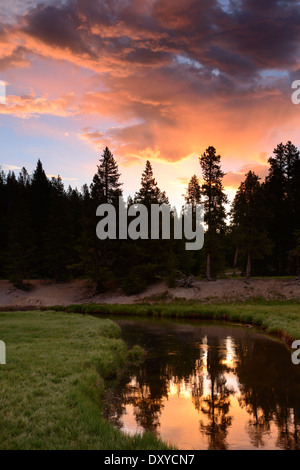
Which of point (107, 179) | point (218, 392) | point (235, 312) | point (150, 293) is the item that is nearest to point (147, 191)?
point (107, 179)

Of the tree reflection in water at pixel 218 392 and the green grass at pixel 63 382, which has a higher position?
the green grass at pixel 63 382

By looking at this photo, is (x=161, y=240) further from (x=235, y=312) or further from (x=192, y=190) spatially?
(x=192, y=190)

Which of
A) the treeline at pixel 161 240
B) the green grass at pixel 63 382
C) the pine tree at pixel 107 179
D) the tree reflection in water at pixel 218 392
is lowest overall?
the tree reflection in water at pixel 218 392

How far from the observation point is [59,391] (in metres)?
11.7

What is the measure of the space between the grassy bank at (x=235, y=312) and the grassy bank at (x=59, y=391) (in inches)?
472

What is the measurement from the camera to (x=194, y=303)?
1678 inches

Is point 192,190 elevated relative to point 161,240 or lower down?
elevated

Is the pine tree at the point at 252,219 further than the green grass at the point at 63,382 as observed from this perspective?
Yes

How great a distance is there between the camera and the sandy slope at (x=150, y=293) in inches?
1694

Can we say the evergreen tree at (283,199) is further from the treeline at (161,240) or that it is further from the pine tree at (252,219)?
the pine tree at (252,219)

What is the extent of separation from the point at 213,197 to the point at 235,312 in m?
18.7

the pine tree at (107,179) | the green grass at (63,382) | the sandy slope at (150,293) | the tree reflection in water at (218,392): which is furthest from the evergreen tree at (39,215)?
the tree reflection in water at (218,392)

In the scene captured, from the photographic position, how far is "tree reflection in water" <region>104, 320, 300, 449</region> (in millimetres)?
10406

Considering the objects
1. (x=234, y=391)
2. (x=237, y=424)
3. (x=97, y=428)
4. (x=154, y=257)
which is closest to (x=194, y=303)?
(x=154, y=257)
